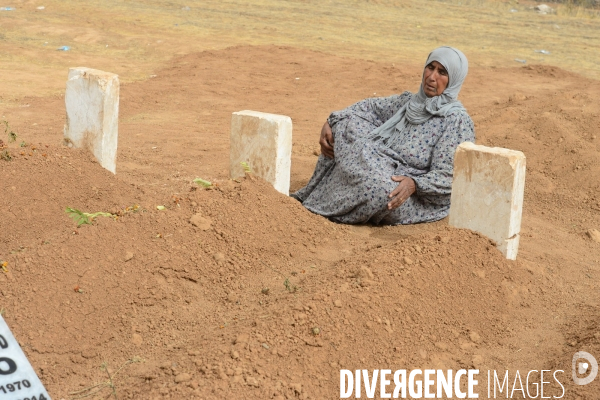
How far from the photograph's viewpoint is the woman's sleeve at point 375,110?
593 centimetres

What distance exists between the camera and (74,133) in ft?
19.9

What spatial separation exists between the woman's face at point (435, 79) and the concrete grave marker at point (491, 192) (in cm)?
104

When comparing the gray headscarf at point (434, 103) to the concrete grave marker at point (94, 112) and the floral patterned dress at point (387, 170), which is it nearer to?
the floral patterned dress at point (387, 170)

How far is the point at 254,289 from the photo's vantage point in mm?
4480

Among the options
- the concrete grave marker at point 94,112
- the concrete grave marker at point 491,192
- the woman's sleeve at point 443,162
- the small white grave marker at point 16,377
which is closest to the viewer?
the small white grave marker at point 16,377

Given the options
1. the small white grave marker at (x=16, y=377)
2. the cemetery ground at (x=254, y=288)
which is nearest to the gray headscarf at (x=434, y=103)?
the cemetery ground at (x=254, y=288)

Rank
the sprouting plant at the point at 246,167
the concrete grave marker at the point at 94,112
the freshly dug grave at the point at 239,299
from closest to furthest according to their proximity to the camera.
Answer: the freshly dug grave at the point at 239,299
the sprouting plant at the point at 246,167
the concrete grave marker at the point at 94,112

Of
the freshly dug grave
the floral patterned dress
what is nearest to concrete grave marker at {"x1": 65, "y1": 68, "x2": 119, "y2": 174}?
the freshly dug grave

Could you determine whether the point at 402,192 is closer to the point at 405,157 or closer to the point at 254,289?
the point at 405,157

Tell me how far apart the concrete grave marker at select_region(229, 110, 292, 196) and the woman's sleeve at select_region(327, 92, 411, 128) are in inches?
24.9

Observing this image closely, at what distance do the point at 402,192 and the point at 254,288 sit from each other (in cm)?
140

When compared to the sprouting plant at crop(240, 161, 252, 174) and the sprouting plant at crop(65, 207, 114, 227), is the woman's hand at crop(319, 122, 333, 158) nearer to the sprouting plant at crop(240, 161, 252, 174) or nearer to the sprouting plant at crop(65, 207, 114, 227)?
the sprouting plant at crop(240, 161, 252, 174)

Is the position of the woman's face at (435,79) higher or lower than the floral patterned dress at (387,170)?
higher

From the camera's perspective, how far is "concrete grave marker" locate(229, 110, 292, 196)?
5328 mm
